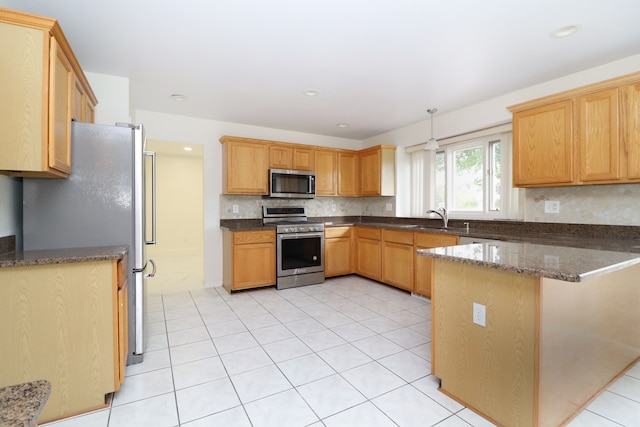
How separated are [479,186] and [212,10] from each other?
3464mm

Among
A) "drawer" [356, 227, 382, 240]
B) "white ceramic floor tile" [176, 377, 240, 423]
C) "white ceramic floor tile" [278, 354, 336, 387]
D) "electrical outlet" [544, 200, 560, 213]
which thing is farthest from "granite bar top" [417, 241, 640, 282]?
"drawer" [356, 227, 382, 240]

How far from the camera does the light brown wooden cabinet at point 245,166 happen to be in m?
4.11

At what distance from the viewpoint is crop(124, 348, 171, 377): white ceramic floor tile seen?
2131 mm

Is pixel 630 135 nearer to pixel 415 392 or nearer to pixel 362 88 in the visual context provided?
pixel 362 88

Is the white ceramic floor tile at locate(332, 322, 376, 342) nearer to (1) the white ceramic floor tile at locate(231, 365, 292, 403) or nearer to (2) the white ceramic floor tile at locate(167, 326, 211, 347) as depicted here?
(1) the white ceramic floor tile at locate(231, 365, 292, 403)

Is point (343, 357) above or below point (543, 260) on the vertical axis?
below

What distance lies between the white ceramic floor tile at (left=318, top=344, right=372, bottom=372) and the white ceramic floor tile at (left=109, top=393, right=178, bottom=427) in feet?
3.35

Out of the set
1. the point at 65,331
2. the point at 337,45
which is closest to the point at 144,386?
the point at 65,331

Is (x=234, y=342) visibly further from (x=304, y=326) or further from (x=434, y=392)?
(x=434, y=392)

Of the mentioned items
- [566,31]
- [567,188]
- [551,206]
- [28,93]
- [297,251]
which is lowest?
[297,251]

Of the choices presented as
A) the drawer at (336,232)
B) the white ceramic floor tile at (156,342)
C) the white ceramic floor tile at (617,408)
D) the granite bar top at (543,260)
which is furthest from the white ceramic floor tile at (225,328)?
the white ceramic floor tile at (617,408)

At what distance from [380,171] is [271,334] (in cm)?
301

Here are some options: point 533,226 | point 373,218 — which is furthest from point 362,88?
point 373,218

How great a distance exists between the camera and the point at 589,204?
2.77m
